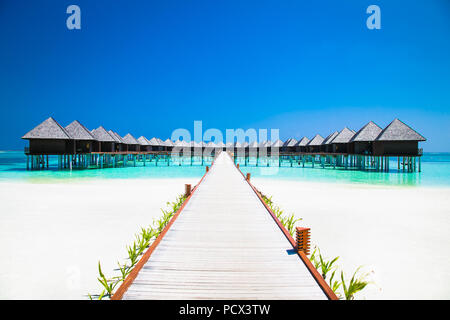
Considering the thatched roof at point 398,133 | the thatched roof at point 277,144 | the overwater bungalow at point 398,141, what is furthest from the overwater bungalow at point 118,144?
the thatched roof at point 398,133

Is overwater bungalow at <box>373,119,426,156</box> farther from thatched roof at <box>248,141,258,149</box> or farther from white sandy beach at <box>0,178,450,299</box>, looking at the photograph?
thatched roof at <box>248,141,258,149</box>

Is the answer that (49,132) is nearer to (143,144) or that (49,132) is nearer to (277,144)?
(143,144)

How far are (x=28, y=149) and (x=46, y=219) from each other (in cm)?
2052

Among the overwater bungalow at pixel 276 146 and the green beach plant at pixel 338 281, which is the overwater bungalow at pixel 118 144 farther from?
the green beach plant at pixel 338 281

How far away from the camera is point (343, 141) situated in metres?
28.5

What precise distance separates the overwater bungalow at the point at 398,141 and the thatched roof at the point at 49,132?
28.6 meters

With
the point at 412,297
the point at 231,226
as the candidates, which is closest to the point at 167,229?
the point at 231,226

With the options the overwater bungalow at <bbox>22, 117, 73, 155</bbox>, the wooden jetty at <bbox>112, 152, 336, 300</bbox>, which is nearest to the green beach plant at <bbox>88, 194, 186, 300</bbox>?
the wooden jetty at <bbox>112, 152, 336, 300</bbox>

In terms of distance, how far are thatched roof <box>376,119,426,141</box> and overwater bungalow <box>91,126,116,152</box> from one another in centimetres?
2845

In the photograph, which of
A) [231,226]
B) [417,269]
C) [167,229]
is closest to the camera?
[417,269]

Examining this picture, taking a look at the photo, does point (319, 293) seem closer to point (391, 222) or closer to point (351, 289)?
point (351, 289)

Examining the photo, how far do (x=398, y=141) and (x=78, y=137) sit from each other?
1191 inches

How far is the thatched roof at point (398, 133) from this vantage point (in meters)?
21.7
